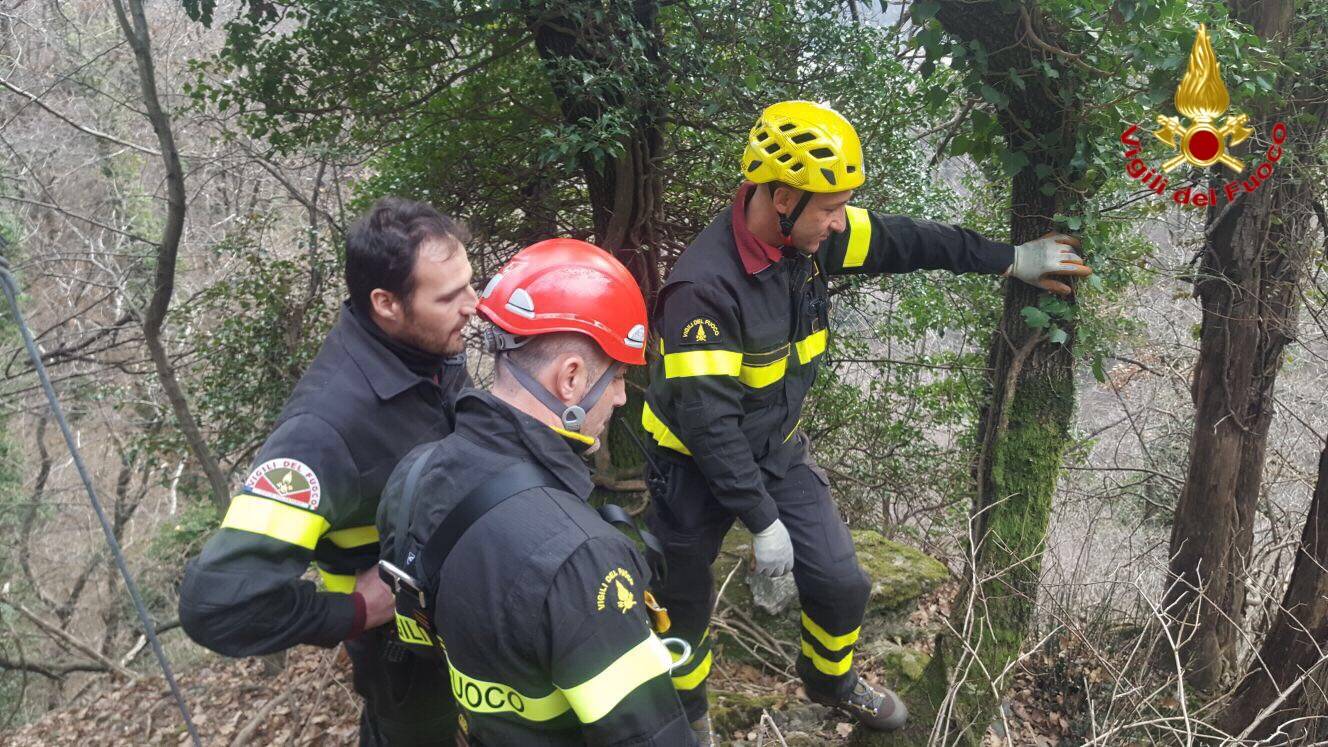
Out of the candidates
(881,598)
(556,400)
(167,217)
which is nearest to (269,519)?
(556,400)

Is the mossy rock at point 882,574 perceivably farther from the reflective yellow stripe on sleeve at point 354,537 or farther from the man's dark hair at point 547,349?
the man's dark hair at point 547,349

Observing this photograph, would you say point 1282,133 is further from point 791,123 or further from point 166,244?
point 166,244

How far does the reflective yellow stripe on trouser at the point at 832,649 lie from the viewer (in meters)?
3.21

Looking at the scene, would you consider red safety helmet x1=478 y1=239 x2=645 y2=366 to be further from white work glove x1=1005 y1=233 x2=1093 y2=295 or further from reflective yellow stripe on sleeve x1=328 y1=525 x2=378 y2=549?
white work glove x1=1005 y1=233 x2=1093 y2=295

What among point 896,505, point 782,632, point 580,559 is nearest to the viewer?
point 580,559

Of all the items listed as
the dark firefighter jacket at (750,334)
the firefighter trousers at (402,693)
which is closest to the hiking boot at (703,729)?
the dark firefighter jacket at (750,334)

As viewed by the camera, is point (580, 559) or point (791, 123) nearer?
point (580, 559)

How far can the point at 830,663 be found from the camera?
324cm

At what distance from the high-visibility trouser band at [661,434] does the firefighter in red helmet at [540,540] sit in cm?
131

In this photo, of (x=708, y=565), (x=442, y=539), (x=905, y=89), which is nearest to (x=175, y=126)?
(x=905, y=89)

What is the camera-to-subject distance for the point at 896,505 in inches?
261

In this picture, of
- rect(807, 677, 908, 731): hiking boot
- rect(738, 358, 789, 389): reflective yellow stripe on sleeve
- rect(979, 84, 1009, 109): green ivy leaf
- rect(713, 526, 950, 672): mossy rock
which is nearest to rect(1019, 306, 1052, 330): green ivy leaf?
rect(979, 84, 1009, 109): green ivy leaf

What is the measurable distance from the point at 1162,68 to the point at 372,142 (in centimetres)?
423

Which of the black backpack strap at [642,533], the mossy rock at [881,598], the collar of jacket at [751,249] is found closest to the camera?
the black backpack strap at [642,533]
